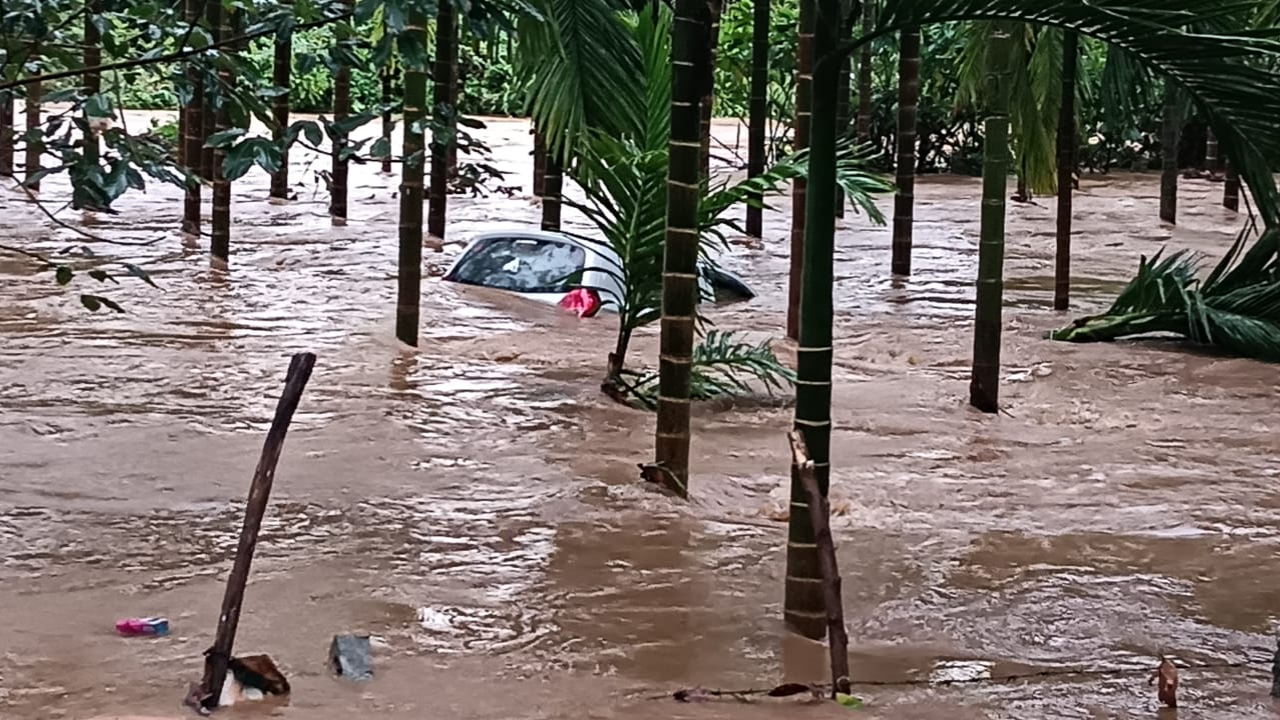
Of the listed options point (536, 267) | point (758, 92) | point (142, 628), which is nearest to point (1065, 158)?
point (758, 92)

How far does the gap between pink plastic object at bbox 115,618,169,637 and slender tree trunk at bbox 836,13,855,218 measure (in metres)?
2.27

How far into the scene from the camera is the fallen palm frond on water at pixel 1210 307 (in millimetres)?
9809

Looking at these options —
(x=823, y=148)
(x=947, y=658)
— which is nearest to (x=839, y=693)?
(x=947, y=658)

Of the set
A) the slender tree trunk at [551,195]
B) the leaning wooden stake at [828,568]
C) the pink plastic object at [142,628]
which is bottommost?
the pink plastic object at [142,628]

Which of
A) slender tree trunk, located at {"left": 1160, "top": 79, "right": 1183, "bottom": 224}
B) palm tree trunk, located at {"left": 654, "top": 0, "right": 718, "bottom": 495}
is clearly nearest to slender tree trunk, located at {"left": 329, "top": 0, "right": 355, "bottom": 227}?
palm tree trunk, located at {"left": 654, "top": 0, "right": 718, "bottom": 495}

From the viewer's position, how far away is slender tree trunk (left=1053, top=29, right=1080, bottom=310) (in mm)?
10062

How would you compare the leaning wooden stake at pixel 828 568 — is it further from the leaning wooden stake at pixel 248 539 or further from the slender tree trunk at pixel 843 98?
the leaning wooden stake at pixel 248 539

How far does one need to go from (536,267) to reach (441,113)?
7.19 meters

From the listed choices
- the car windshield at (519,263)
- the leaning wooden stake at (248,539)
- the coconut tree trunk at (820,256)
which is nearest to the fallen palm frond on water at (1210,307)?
the car windshield at (519,263)

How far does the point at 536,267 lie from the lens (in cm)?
1146

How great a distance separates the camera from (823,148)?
14.1ft

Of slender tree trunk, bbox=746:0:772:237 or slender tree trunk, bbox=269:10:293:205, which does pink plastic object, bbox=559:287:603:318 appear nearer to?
slender tree trunk, bbox=746:0:772:237

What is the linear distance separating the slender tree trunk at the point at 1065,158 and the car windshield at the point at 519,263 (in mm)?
3235

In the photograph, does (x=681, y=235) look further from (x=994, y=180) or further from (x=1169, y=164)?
(x=1169, y=164)
